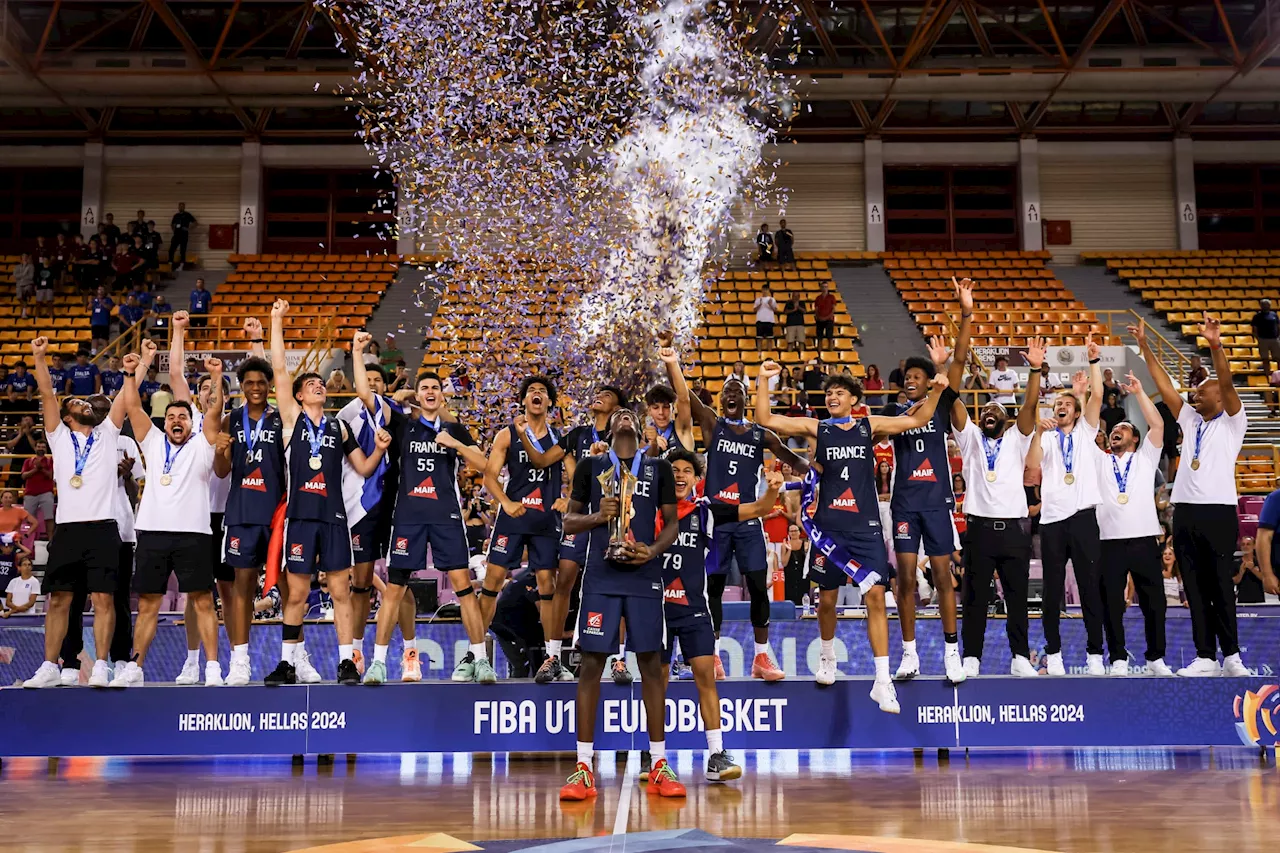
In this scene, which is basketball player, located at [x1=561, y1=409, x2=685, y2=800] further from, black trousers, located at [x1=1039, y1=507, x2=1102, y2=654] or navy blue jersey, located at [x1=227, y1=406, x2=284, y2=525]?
black trousers, located at [x1=1039, y1=507, x2=1102, y2=654]

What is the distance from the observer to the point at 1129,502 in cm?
920

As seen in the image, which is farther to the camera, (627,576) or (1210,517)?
(1210,517)

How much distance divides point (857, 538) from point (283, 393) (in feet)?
13.9

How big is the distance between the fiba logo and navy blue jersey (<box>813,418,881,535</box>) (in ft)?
10.0

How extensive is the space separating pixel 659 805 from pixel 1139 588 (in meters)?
4.61

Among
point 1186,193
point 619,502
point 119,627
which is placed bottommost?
point 119,627

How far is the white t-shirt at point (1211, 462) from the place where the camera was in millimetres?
8891

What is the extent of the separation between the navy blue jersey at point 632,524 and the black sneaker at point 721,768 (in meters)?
1.15

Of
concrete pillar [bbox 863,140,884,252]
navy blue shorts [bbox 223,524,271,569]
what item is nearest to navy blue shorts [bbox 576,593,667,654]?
navy blue shorts [bbox 223,524,271,569]

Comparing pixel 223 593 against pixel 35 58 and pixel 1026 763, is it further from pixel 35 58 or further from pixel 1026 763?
pixel 35 58

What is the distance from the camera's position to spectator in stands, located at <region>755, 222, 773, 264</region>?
26.7 metres

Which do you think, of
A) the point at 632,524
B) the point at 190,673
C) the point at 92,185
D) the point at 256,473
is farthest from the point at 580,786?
the point at 92,185

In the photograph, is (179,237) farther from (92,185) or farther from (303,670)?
(303,670)

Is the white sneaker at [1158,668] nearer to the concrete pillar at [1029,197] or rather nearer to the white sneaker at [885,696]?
the white sneaker at [885,696]
